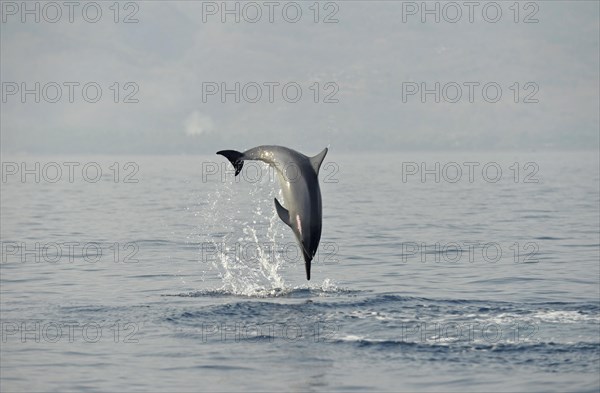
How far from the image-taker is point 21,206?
64.4m

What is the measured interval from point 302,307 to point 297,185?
3.69 meters

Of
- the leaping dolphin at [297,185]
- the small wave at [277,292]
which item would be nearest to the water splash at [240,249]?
the small wave at [277,292]

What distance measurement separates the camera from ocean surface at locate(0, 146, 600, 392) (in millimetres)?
18016

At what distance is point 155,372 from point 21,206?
48.4 metres

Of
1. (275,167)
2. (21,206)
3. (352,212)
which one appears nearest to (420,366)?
(275,167)

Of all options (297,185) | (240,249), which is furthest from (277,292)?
(240,249)

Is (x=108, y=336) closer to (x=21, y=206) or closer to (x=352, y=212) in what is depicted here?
(x=352, y=212)

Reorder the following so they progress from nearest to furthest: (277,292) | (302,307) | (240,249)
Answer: (302,307)
(277,292)
(240,249)

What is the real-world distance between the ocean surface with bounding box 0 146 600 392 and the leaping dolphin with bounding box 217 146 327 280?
2.10 meters

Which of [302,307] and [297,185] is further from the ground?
[297,185]

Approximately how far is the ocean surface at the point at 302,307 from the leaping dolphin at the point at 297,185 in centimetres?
210

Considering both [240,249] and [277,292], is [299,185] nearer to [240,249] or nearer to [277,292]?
[277,292]

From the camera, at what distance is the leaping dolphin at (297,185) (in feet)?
69.1

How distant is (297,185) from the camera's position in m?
21.1
